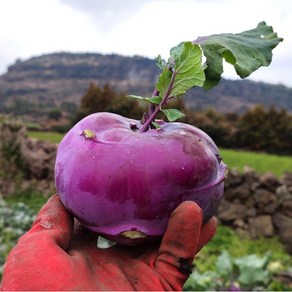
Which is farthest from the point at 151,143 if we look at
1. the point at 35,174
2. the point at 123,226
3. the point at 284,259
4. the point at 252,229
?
the point at 35,174

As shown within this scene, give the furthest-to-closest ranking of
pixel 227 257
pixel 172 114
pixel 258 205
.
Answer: pixel 258 205 → pixel 227 257 → pixel 172 114

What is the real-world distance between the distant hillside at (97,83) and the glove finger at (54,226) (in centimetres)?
6942

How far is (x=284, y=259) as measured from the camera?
5789mm

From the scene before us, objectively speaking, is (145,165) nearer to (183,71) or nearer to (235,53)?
(183,71)

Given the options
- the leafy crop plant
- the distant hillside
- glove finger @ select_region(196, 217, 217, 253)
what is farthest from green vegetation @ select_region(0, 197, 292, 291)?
the distant hillside

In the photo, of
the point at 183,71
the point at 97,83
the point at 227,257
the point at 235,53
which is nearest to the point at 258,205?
the point at 227,257

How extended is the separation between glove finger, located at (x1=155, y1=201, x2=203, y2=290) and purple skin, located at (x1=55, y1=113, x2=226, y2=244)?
3 cm

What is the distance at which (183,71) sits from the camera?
128cm

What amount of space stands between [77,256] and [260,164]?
44.1 ft

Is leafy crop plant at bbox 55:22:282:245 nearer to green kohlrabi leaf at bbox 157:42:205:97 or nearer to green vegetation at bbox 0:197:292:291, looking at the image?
green kohlrabi leaf at bbox 157:42:205:97

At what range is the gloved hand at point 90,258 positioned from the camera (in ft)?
3.81

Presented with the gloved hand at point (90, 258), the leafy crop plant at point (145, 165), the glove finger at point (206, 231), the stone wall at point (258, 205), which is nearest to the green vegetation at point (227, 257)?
the stone wall at point (258, 205)

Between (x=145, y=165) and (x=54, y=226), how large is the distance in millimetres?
320

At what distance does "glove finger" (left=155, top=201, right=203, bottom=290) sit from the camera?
1.22 m
